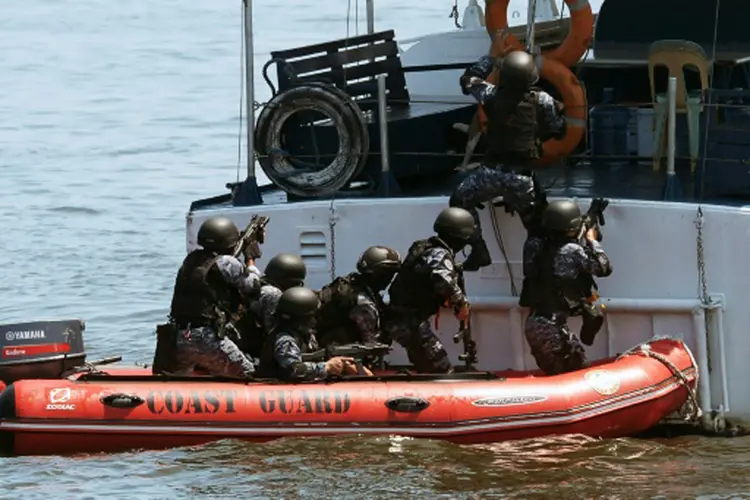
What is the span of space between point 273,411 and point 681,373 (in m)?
2.60

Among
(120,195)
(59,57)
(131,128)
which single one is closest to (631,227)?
(120,195)

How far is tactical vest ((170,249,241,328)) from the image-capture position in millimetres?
12625

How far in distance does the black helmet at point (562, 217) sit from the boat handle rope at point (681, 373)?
2.94ft

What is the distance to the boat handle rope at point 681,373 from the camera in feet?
41.0

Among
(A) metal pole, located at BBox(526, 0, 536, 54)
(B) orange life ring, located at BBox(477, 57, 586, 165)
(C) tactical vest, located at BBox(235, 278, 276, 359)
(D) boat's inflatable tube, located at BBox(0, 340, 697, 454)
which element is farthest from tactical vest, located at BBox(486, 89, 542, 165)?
(C) tactical vest, located at BBox(235, 278, 276, 359)

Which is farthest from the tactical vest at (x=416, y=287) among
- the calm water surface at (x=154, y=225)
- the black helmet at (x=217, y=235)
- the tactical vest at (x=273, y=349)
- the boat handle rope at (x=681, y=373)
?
the boat handle rope at (x=681, y=373)

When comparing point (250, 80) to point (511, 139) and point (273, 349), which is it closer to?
point (511, 139)

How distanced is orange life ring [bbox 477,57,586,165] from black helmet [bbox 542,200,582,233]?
2.73 ft

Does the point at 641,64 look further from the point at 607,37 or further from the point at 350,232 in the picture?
the point at 350,232

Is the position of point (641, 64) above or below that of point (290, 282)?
above

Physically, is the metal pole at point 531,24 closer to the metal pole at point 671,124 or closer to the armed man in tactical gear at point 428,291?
the metal pole at point 671,124

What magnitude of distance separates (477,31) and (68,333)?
4961 mm

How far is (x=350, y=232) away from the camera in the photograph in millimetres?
13391

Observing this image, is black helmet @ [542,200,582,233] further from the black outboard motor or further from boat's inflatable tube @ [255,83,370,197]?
the black outboard motor
